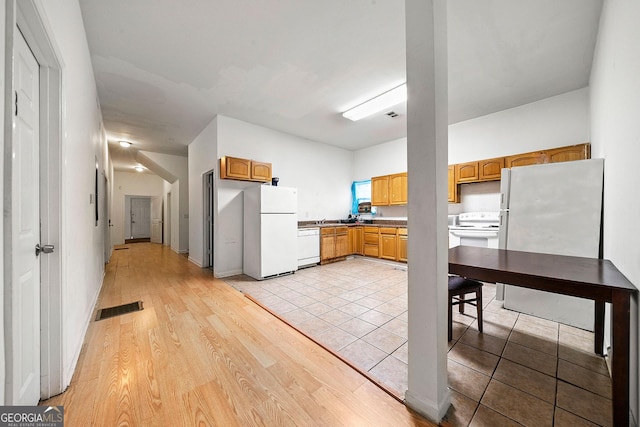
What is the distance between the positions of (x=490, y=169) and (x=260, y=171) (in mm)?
4006

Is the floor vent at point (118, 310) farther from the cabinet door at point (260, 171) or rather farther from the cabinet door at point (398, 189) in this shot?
the cabinet door at point (398, 189)

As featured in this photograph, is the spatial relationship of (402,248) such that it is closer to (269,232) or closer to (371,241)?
(371,241)

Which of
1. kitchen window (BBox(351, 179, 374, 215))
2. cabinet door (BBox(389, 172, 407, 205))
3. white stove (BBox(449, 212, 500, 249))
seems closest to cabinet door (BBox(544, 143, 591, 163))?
white stove (BBox(449, 212, 500, 249))

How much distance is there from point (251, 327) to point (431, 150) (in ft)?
7.19

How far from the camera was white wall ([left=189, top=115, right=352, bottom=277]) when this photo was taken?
4.12 metres

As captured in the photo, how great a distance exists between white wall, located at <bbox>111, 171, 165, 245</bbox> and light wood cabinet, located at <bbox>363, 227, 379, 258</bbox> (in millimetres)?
8485

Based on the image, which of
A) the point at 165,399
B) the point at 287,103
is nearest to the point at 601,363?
the point at 165,399

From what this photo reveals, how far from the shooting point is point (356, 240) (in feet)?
18.6

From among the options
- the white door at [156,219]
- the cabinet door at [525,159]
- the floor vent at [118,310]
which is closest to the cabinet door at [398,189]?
the cabinet door at [525,159]

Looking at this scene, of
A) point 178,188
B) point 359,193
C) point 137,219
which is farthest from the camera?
→ point 137,219

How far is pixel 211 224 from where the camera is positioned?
4.94m

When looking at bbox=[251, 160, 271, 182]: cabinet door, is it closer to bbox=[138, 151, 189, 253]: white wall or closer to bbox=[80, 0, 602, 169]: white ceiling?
bbox=[80, 0, 602, 169]: white ceiling

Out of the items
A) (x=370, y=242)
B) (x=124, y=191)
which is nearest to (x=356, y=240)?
(x=370, y=242)

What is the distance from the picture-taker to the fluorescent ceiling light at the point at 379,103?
323 centimetres
